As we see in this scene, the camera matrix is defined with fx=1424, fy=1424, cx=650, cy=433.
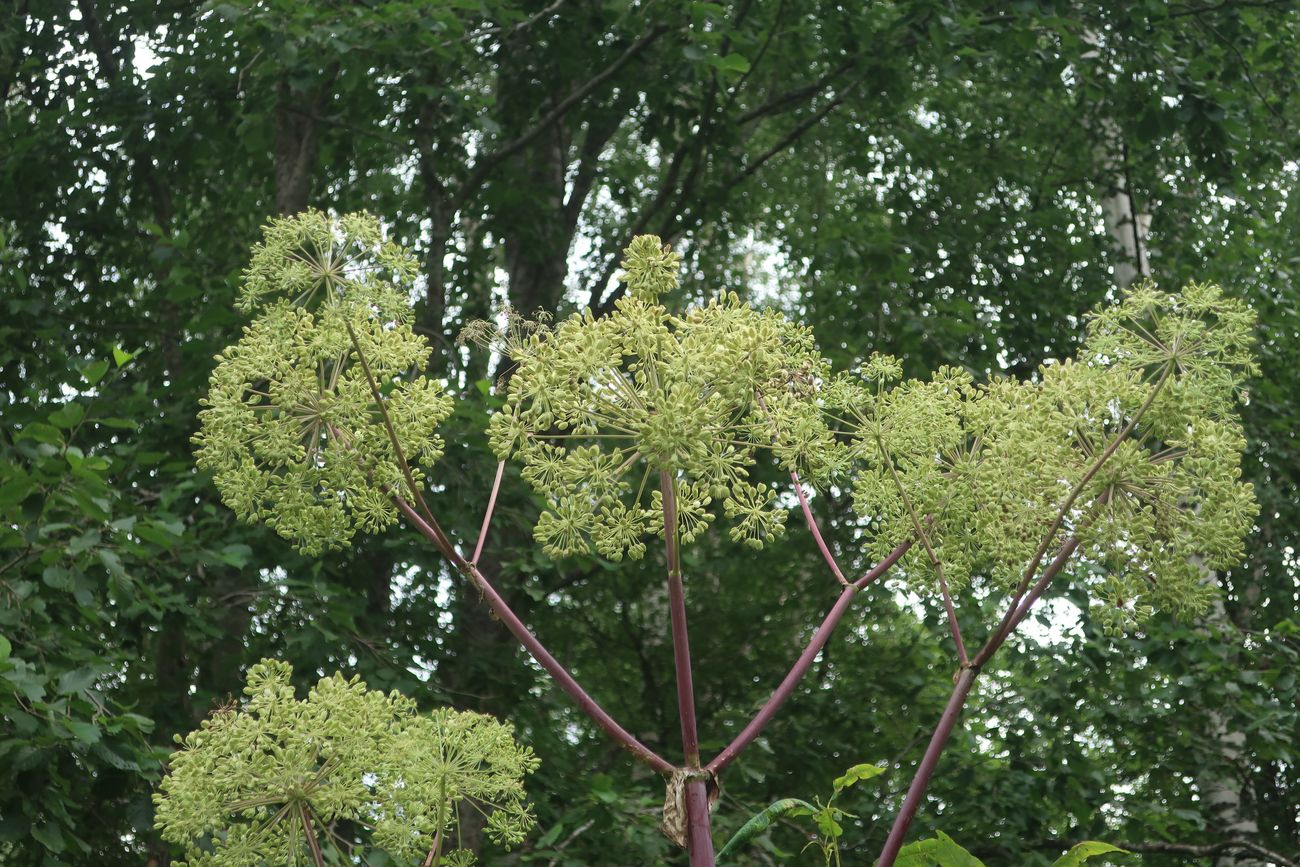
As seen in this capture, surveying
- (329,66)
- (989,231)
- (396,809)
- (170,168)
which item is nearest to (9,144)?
(170,168)

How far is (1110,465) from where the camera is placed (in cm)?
264

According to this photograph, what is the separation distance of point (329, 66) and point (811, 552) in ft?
22.0

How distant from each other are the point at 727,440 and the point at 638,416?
0.19 meters

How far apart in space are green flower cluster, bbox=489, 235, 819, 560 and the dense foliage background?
2911 mm

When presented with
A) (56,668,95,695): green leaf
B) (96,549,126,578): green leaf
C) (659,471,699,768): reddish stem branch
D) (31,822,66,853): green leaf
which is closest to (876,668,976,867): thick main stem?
(659,471,699,768): reddish stem branch

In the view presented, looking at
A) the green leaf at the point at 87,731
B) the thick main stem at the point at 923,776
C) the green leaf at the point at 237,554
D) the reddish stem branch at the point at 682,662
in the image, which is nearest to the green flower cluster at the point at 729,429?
the reddish stem branch at the point at 682,662

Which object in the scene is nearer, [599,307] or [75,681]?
[75,681]

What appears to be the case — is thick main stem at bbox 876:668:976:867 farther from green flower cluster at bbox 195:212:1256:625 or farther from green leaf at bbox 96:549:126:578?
green leaf at bbox 96:549:126:578

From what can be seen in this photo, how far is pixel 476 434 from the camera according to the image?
9.34 meters

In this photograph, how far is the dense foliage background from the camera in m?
7.97

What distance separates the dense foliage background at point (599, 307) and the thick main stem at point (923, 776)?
338 centimetres

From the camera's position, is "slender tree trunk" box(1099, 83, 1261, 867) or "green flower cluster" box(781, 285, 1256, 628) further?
"slender tree trunk" box(1099, 83, 1261, 867)

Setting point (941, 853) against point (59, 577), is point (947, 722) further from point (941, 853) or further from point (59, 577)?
point (59, 577)

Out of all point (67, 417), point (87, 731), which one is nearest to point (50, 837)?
point (87, 731)
